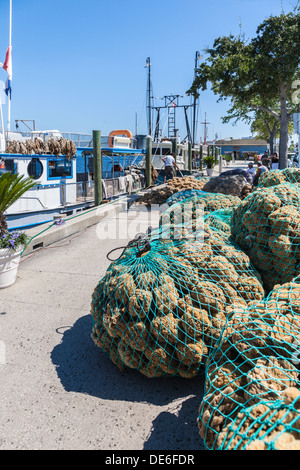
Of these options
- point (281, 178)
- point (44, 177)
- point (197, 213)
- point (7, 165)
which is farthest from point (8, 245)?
point (44, 177)

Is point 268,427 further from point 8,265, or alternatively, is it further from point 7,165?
point 7,165

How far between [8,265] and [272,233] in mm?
3790

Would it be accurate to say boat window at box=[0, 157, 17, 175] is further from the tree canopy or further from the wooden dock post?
the tree canopy

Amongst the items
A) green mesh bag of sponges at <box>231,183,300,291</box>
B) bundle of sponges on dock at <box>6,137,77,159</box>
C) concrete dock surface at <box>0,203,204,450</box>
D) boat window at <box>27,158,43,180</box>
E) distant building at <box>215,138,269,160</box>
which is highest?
distant building at <box>215,138,269,160</box>

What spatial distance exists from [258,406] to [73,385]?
70.8 inches

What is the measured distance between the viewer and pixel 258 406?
1815 mm

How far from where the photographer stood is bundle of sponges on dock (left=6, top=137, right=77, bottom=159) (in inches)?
486

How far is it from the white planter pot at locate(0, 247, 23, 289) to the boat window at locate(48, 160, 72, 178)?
8.52 m

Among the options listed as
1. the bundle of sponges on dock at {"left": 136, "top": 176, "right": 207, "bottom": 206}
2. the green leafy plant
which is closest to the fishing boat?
the bundle of sponges on dock at {"left": 136, "top": 176, "right": 207, "bottom": 206}

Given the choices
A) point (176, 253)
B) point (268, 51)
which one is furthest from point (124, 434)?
point (268, 51)

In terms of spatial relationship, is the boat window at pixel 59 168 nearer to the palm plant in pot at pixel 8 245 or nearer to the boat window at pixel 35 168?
the boat window at pixel 35 168

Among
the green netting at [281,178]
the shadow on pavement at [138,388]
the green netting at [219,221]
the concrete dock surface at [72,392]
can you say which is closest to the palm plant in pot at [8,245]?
the concrete dock surface at [72,392]

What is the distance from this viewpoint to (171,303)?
117 inches

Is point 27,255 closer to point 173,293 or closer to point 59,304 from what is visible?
point 59,304
